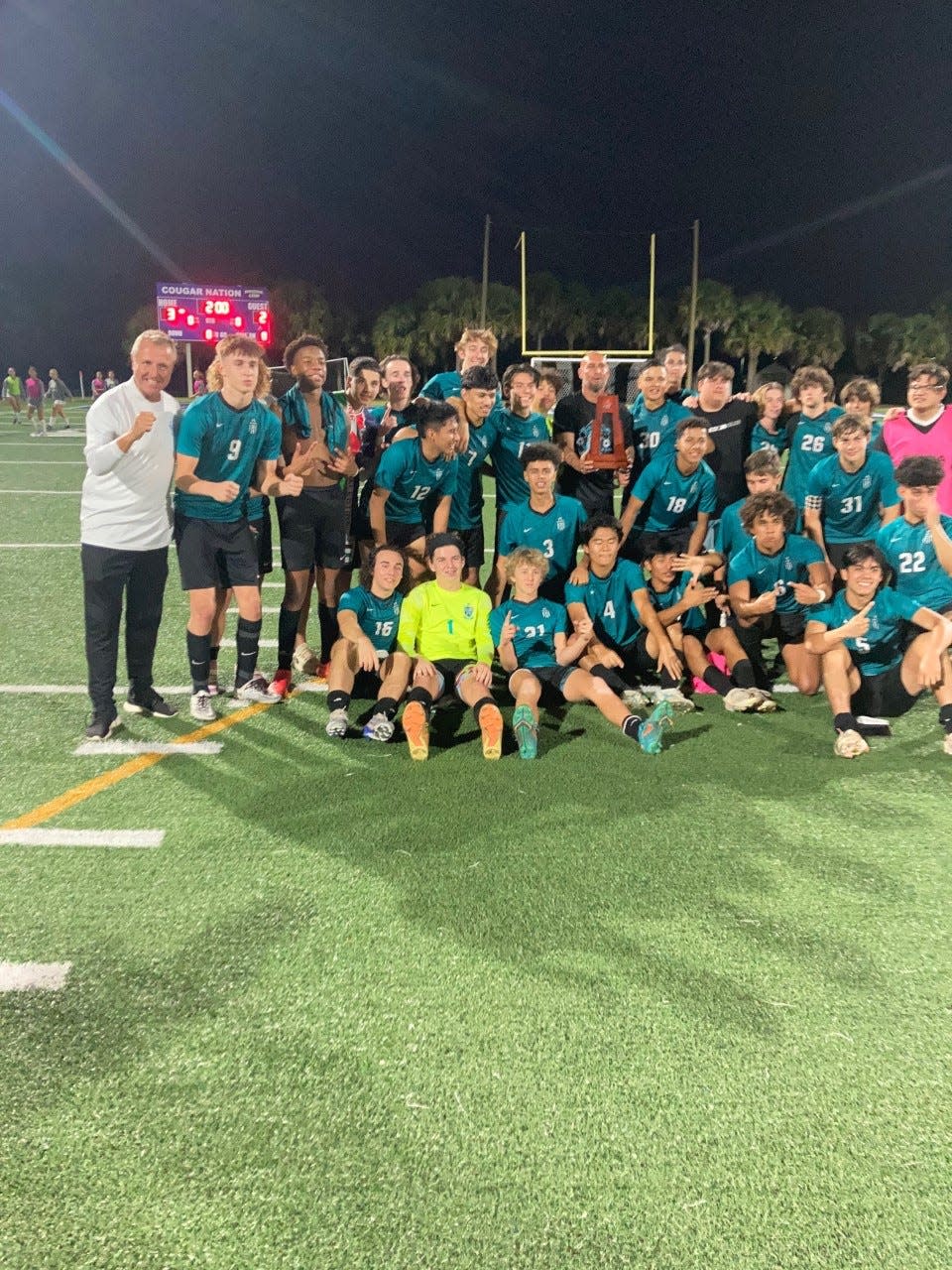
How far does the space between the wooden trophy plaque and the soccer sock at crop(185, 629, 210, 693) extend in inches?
105

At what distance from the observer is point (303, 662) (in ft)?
17.6

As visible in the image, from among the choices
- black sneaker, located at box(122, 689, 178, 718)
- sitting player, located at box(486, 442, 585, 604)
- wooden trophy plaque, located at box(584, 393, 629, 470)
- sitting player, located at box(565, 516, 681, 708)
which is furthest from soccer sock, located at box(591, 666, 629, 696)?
black sneaker, located at box(122, 689, 178, 718)

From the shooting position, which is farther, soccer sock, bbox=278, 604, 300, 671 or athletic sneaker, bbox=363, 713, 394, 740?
soccer sock, bbox=278, 604, 300, 671

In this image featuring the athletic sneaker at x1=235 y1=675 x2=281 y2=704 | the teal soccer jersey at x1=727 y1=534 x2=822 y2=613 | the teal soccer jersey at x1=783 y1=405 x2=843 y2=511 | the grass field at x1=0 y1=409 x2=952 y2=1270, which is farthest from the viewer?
the teal soccer jersey at x1=783 y1=405 x2=843 y2=511

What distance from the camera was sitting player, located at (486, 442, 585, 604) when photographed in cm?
516

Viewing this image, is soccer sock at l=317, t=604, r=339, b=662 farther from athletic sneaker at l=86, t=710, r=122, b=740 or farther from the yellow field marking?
athletic sneaker at l=86, t=710, r=122, b=740

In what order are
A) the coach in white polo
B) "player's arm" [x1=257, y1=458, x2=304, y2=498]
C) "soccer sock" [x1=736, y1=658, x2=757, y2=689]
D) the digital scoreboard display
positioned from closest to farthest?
the coach in white polo
"player's arm" [x1=257, y1=458, x2=304, y2=498]
"soccer sock" [x1=736, y1=658, x2=757, y2=689]
the digital scoreboard display

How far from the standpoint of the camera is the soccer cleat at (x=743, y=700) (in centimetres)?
477

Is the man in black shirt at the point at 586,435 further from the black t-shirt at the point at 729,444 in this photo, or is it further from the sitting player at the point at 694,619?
the black t-shirt at the point at 729,444

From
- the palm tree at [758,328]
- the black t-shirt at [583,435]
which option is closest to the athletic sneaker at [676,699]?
the black t-shirt at [583,435]

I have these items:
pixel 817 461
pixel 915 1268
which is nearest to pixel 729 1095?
pixel 915 1268

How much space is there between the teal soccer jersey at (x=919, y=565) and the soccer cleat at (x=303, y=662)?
336 cm

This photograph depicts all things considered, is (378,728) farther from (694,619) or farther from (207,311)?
(207,311)

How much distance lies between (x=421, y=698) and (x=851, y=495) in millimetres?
3022
